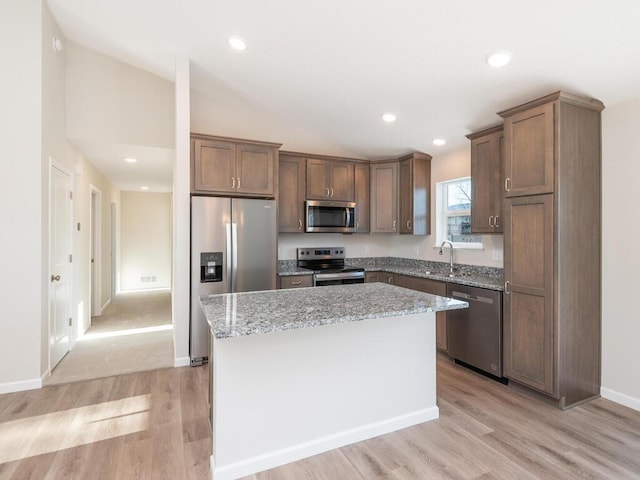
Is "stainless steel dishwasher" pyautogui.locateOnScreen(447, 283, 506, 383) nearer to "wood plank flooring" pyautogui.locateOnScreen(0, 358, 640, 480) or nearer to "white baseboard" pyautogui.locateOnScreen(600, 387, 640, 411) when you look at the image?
"wood plank flooring" pyautogui.locateOnScreen(0, 358, 640, 480)

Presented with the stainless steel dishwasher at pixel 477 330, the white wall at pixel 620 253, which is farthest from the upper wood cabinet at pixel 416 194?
the white wall at pixel 620 253

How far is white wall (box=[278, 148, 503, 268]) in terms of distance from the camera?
3.75 meters

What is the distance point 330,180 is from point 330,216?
49 cm

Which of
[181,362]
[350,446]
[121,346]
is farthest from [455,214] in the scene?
[121,346]

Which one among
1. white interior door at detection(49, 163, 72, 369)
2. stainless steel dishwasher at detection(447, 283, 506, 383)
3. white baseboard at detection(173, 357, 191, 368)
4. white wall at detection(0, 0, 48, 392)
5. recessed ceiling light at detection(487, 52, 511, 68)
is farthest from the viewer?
white baseboard at detection(173, 357, 191, 368)

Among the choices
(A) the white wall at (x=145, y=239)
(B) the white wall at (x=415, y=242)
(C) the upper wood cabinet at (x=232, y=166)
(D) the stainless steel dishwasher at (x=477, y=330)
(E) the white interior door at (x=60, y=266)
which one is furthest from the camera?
(A) the white wall at (x=145, y=239)

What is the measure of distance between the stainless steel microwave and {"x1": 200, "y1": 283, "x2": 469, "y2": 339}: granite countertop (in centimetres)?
187

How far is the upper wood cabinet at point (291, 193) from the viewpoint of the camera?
14.1ft

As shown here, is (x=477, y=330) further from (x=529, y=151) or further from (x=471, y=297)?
(x=529, y=151)

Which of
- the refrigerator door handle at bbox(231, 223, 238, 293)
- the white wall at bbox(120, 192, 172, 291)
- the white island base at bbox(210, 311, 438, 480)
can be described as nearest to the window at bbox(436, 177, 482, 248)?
the white island base at bbox(210, 311, 438, 480)

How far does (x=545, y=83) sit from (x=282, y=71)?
2134mm

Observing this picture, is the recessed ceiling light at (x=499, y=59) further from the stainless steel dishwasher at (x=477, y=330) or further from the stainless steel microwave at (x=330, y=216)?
the stainless steel microwave at (x=330, y=216)

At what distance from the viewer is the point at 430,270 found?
4.43 m

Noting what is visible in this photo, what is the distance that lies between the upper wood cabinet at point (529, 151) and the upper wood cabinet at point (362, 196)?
2.10 m
